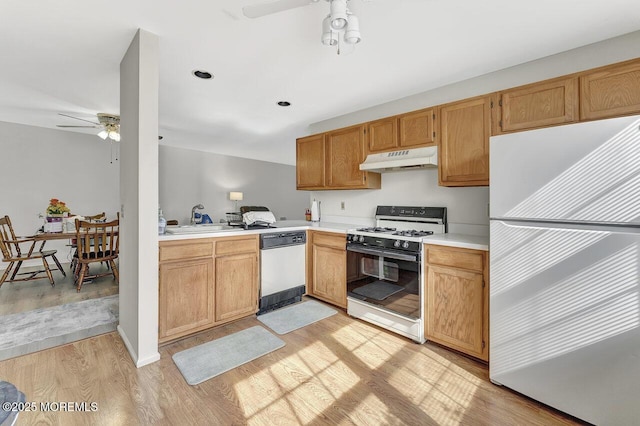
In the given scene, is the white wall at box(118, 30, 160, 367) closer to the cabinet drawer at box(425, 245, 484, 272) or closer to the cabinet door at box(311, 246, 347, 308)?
the cabinet door at box(311, 246, 347, 308)

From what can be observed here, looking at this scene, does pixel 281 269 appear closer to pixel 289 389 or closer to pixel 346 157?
pixel 289 389

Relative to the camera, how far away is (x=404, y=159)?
8.92 ft

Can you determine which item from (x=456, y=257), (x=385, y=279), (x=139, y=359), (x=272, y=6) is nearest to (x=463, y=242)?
(x=456, y=257)

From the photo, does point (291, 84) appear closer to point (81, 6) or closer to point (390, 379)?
point (81, 6)

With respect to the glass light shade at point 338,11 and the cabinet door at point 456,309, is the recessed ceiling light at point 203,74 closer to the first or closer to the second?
the glass light shade at point 338,11

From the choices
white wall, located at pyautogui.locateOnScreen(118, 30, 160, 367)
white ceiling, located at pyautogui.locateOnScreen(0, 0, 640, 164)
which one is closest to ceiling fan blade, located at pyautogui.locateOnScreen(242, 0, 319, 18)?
white ceiling, located at pyautogui.locateOnScreen(0, 0, 640, 164)

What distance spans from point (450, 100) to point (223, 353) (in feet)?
10.4

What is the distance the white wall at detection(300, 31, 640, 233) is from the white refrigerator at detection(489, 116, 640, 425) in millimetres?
829

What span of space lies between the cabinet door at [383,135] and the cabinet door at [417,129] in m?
0.07

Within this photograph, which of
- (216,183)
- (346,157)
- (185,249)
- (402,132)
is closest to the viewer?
(185,249)

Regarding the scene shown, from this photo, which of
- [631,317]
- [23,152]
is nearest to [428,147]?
[631,317]

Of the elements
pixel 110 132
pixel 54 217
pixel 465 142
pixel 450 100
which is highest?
pixel 110 132

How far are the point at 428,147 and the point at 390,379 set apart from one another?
2047 mm

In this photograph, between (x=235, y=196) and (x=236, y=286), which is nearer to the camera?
(x=236, y=286)
